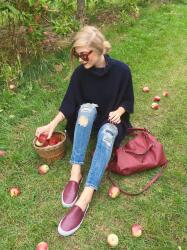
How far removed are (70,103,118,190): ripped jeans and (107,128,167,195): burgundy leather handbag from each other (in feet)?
0.65

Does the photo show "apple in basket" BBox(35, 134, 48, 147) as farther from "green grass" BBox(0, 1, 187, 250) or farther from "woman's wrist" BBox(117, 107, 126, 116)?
"woman's wrist" BBox(117, 107, 126, 116)

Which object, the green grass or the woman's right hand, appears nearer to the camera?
the green grass

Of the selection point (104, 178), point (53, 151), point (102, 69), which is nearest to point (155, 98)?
point (102, 69)

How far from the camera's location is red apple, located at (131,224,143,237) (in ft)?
9.12

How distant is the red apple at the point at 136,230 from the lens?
2781mm

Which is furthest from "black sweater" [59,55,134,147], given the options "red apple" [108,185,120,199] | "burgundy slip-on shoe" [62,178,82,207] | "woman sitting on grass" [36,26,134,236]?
"burgundy slip-on shoe" [62,178,82,207]

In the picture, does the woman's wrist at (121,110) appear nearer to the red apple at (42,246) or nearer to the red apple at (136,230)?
the red apple at (136,230)

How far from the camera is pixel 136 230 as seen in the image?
279cm

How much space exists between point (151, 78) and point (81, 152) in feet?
6.92

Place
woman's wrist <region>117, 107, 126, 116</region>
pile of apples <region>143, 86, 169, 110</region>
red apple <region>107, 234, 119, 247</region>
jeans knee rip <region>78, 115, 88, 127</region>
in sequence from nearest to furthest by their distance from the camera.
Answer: red apple <region>107, 234, 119, 247</region> → jeans knee rip <region>78, 115, 88, 127</region> → woman's wrist <region>117, 107, 126, 116</region> → pile of apples <region>143, 86, 169, 110</region>

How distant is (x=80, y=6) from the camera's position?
605 centimetres

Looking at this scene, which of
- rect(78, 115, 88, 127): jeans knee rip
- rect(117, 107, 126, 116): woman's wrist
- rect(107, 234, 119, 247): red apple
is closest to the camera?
rect(107, 234, 119, 247): red apple

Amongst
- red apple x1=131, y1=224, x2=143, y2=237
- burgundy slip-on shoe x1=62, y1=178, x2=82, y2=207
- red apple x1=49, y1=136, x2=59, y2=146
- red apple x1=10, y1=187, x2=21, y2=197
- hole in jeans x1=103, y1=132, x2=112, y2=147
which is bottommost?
red apple x1=10, y1=187, x2=21, y2=197

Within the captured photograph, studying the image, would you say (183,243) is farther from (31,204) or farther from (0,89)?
(0,89)
